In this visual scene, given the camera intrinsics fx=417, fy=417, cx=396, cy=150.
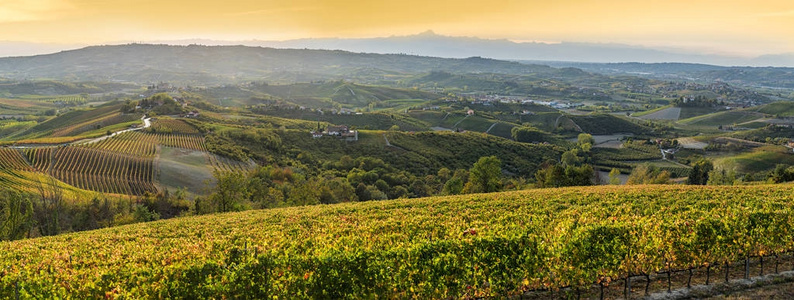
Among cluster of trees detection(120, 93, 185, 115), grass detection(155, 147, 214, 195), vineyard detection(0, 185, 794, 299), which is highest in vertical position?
vineyard detection(0, 185, 794, 299)

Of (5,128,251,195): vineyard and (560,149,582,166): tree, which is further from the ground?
(5,128,251,195): vineyard

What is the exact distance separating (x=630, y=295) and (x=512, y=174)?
107 metres

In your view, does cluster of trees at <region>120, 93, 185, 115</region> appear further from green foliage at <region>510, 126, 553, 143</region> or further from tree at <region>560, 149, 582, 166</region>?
tree at <region>560, 149, 582, 166</region>

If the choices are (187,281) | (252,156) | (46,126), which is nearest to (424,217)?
(187,281)

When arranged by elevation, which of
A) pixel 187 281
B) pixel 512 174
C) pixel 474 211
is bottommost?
pixel 512 174

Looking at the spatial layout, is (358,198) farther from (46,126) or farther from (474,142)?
(46,126)

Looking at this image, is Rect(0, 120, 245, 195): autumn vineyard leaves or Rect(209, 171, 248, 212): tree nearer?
Rect(209, 171, 248, 212): tree

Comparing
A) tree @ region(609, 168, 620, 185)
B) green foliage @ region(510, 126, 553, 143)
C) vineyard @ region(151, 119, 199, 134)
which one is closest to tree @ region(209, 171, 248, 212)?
tree @ region(609, 168, 620, 185)

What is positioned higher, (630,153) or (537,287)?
(537,287)

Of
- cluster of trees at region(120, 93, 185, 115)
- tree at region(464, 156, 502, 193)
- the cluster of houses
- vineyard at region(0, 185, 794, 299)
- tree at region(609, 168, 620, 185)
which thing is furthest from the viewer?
cluster of trees at region(120, 93, 185, 115)

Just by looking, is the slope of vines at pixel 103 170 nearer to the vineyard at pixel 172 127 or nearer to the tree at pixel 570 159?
the vineyard at pixel 172 127

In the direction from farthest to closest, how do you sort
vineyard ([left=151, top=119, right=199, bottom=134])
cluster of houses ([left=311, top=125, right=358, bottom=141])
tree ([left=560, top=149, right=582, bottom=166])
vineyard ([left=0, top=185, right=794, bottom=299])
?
1. cluster of houses ([left=311, top=125, right=358, bottom=141])
2. tree ([left=560, top=149, right=582, bottom=166])
3. vineyard ([left=151, top=119, right=199, bottom=134])
4. vineyard ([left=0, top=185, right=794, bottom=299])

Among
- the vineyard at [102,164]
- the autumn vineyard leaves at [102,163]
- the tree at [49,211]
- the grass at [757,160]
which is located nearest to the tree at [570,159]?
the grass at [757,160]

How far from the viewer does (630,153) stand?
15625cm
